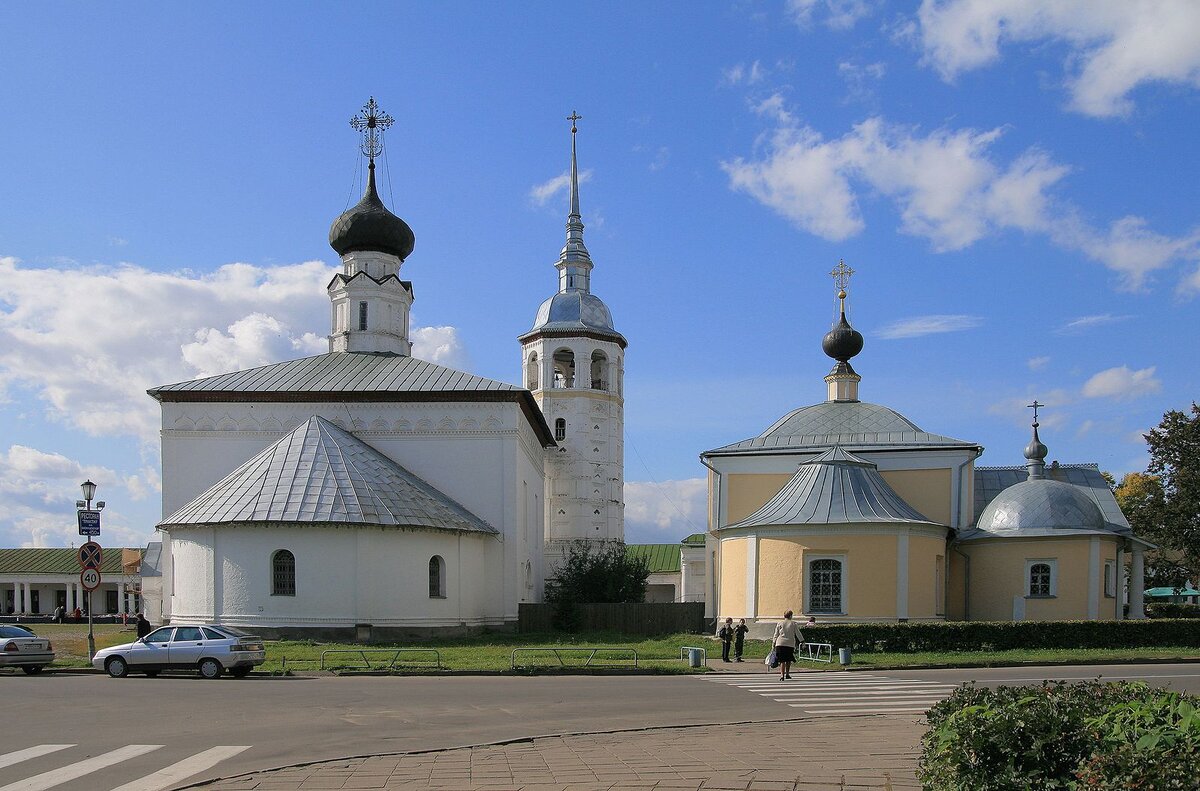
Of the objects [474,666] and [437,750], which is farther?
[474,666]

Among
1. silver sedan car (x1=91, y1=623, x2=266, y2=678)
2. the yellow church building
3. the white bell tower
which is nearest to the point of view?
silver sedan car (x1=91, y1=623, x2=266, y2=678)

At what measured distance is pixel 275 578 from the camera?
33.6 meters

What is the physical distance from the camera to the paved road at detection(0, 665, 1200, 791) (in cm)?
1222

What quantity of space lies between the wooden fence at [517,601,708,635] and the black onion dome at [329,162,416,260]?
16.3 m

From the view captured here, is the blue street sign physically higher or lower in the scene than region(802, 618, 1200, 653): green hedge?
higher

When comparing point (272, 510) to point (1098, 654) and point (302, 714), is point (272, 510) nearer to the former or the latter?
point (302, 714)

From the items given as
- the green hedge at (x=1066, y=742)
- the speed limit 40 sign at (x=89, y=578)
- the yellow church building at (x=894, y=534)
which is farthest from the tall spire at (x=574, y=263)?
the green hedge at (x=1066, y=742)

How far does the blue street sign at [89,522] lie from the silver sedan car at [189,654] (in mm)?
3751

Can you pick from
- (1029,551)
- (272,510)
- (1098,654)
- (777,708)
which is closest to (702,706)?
(777,708)

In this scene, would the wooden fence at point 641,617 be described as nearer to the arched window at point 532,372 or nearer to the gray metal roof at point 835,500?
the gray metal roof at point 835,500

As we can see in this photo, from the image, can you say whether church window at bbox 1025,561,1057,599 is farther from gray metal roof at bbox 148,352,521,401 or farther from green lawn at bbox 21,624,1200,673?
gray metal roof at bbox 148,352,521,401

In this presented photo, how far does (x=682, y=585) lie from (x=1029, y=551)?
36824mm

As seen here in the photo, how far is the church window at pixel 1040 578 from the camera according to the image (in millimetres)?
35625

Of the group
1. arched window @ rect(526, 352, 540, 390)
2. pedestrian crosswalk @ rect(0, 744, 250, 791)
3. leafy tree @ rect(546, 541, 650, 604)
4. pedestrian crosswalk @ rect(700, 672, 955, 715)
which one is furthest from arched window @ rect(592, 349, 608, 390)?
pedestrian crosswalk @ rect(0, 744, 250, 791)
